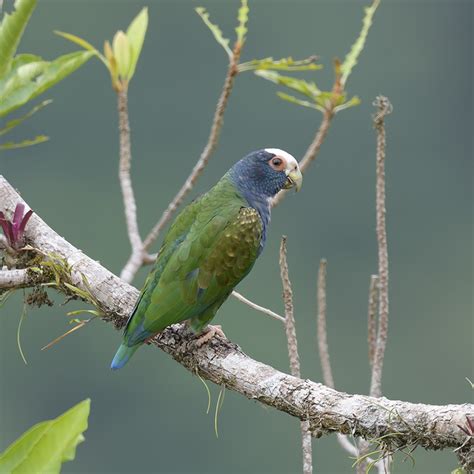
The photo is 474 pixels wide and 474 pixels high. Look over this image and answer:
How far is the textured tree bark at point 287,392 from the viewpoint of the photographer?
2.65 m

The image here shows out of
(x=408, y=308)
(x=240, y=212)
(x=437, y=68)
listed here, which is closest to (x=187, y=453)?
(x=408, y=308)

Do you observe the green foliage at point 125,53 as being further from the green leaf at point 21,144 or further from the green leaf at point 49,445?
the green leaf at point 49,445

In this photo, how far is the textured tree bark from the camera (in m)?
2.65

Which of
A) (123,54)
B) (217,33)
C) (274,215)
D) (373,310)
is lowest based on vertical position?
(373,310)

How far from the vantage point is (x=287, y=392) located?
114 inches

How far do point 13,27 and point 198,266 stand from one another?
1.36 metres

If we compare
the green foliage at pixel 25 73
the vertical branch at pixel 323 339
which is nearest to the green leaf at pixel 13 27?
the green foliage at pixel 25 73

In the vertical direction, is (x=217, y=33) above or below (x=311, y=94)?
above

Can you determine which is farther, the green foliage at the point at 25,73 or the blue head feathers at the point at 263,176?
the blue head feathers at the point at 263,176

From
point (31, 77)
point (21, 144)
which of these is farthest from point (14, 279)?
point (31, 77)

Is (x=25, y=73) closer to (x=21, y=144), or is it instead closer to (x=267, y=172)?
(x=21, y=144)

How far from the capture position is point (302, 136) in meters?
27.1

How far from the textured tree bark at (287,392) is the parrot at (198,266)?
68mm

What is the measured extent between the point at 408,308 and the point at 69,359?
9.27 meters
